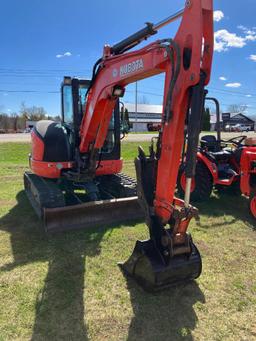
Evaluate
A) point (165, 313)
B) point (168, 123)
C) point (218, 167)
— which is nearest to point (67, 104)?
point (168, 123)

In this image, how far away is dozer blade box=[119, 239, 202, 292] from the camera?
321 cm

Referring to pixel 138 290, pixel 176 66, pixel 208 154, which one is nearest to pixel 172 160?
pixel 176 66

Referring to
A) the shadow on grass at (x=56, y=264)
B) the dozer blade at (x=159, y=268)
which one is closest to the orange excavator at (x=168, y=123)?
the dozer blade at (x=159, y=268)

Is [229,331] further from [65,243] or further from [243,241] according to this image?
[65,243]

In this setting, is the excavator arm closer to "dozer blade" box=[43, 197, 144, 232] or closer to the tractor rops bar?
the tractor rops bar

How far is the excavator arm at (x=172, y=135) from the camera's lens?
2.86m

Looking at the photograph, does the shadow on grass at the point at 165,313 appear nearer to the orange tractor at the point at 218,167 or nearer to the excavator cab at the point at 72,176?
the excavator cab at the point at 72,176

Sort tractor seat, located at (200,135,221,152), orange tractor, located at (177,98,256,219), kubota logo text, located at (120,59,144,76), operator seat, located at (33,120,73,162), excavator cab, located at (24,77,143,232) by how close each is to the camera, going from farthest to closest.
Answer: tractor seat, located at (200,135,221,152)
orange tractor, located at (177,98,256,219)
operator seat, located at (33,120,73,162)
excavator cab, located at (24,77,143,232)
kubota logo text, located at (120,59,144,76)

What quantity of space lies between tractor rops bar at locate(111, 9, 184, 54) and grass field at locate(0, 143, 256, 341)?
269cm

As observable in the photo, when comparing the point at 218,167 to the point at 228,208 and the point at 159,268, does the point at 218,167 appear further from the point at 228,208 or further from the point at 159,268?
the point at 159,268

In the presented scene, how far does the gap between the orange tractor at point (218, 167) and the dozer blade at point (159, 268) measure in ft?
9.19

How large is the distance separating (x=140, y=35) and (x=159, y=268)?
2684 mm

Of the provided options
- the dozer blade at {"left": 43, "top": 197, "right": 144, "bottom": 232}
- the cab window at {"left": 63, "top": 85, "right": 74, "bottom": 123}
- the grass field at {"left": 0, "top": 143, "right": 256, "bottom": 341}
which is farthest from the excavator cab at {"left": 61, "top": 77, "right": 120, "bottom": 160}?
the grass field at {"left": 0, "top": 143, "right": 256, "bottom": 341}

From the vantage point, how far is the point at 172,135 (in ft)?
10.2
